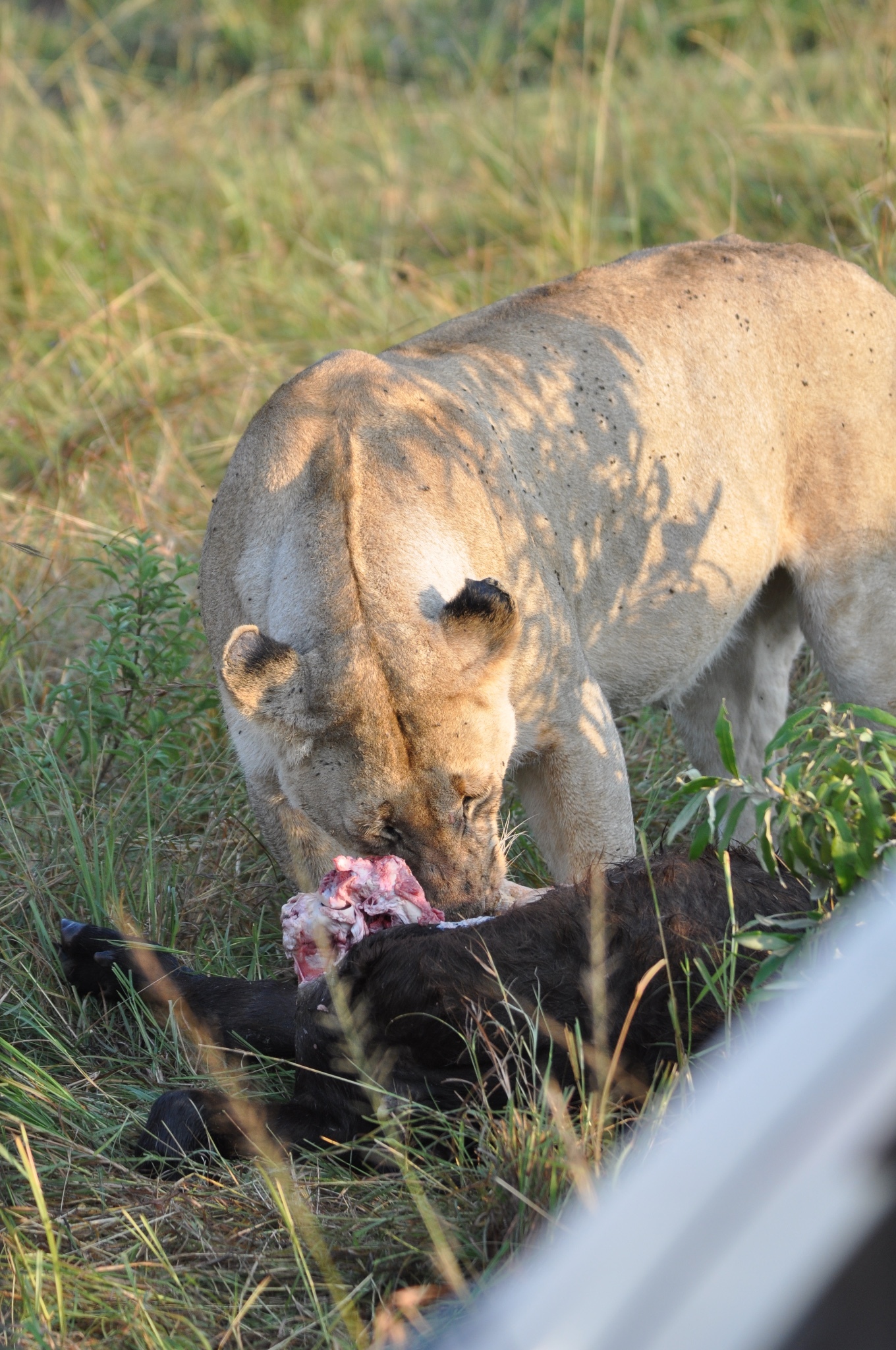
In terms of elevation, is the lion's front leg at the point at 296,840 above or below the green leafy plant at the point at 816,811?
below

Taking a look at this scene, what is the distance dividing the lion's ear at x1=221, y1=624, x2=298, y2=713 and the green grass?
0.86 metres

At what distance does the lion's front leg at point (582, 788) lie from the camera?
11.5ft

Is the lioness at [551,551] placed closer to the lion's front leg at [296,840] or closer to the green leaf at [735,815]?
the lion's front leg at [296,840]

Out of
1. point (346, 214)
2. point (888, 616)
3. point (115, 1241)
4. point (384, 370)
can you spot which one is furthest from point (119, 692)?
point (346, 214)

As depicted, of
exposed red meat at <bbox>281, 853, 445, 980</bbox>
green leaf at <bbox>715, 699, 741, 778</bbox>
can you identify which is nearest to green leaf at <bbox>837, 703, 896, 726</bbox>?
green leaf at <bbox>715, 699, 741, 778</bbox>

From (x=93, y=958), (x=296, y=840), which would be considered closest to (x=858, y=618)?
(x=296, y=840)

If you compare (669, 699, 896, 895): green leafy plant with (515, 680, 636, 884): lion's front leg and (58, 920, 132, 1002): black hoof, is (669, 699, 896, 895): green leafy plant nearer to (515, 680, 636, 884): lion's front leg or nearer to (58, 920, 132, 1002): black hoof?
(515, 680, 636, 884): lion's front leg

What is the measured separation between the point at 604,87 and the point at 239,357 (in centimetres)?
244

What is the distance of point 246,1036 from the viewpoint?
10.4 ft

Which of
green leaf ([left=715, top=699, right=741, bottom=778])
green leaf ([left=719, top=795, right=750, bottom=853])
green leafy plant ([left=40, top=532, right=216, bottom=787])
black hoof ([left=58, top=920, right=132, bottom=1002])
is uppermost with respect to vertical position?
green leaf ([left=715, top=699, right=741, bottom=778])

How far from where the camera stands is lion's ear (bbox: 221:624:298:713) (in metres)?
2.96

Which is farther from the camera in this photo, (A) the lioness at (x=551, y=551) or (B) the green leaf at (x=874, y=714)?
(A) the lioness at (x=551, y=551)

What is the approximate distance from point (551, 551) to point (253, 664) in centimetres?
103

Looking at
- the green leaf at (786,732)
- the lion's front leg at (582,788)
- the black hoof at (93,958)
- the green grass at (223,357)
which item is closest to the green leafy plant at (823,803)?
the green leaf at (786,732)
